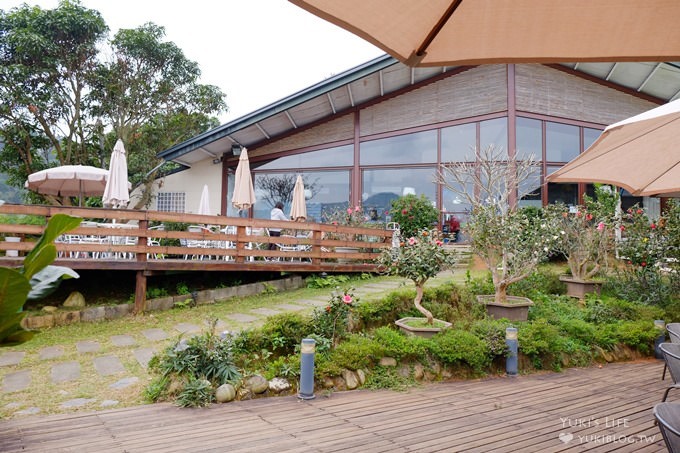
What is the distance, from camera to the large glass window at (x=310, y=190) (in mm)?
13148

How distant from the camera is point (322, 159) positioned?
43.7 ft

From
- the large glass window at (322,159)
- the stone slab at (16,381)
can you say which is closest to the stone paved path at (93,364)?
the stone slab at (16,381)

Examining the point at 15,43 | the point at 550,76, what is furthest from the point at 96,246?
the point at 550,76

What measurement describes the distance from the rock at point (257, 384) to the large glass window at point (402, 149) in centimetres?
976

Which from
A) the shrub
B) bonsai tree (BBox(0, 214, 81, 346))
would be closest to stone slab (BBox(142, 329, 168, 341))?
the shrub

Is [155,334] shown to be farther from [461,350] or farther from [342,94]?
[342,94]

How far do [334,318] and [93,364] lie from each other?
2.42m

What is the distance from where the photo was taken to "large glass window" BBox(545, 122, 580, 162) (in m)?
12.0

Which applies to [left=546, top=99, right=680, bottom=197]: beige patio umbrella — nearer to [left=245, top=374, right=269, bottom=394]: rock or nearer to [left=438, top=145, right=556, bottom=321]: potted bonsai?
[left=438, top=145, right=556, bottom=321]: potted bonsai

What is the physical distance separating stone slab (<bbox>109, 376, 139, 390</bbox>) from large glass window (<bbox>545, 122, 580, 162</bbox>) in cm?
1148

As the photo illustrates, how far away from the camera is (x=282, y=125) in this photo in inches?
510

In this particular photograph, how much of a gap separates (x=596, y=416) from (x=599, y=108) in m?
11.5

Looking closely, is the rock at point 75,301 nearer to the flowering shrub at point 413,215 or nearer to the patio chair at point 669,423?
the patio chair at point 669,423

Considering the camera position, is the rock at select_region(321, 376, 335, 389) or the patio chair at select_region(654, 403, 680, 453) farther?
the rock at select_region(321, 376, 335, 389)
